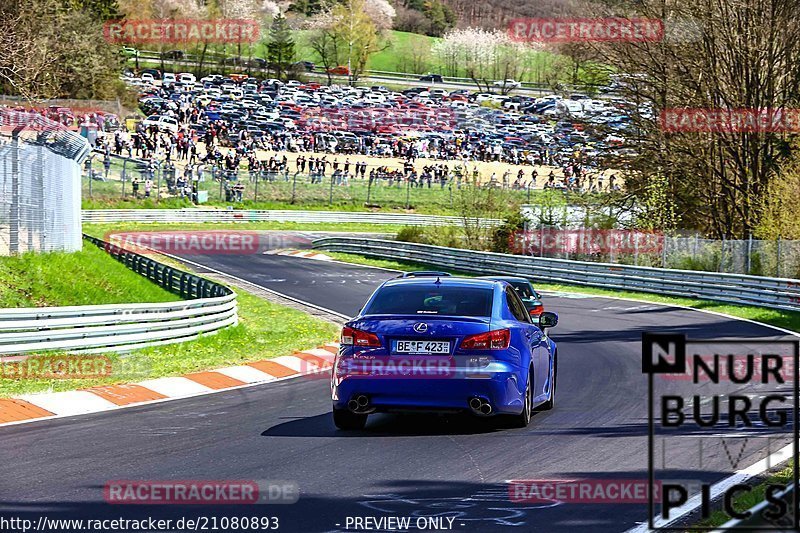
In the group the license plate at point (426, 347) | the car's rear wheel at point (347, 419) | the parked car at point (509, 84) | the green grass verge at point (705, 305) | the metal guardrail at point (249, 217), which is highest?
the parked car at point (509, 84)

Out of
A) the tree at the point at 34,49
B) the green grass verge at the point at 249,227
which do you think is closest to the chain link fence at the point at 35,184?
the tree at the point at 34,49

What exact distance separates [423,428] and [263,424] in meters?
1.70

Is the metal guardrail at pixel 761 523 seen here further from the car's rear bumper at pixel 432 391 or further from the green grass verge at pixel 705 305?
the green grass verge at pixel 705 305

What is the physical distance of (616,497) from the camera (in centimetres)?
825

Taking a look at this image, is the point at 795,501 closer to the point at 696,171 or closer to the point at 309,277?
the point at 309,277

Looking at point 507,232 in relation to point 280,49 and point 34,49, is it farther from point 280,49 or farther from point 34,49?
point 280,49

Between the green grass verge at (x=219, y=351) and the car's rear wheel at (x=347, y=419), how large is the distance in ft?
15.9

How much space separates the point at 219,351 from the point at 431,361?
961cm

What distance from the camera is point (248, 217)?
67.5 metres

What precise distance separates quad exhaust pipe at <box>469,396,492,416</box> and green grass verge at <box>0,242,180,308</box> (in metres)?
12.5

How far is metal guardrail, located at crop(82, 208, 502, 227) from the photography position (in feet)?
200

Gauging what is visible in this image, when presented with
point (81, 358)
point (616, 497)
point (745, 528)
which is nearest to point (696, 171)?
point (81, 358)

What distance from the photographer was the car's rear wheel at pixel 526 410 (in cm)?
1136

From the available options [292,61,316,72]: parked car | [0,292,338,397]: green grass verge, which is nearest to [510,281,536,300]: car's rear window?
[0,292,338,397]: green grass verge
